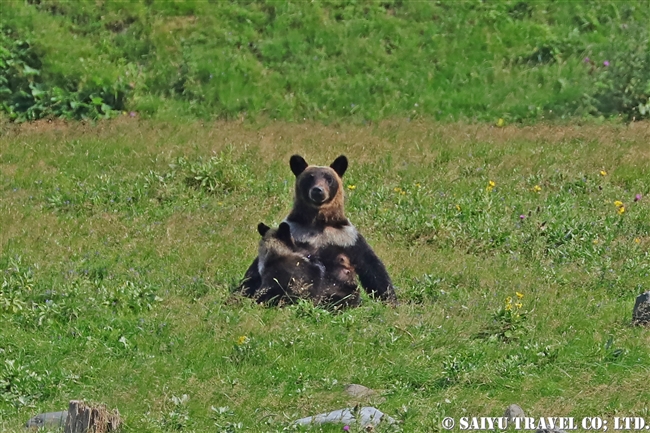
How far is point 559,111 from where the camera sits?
72.3 ft

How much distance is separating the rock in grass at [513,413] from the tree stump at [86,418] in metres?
2.91

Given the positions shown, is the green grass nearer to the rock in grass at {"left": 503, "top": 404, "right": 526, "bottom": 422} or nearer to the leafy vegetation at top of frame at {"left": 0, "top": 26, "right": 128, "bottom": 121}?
the rock in grass at {"left": 503, "top": 404, "right": 526, "bottom": 422}

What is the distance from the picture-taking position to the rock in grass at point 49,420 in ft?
26.8

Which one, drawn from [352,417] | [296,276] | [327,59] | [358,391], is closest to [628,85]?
[327,59]

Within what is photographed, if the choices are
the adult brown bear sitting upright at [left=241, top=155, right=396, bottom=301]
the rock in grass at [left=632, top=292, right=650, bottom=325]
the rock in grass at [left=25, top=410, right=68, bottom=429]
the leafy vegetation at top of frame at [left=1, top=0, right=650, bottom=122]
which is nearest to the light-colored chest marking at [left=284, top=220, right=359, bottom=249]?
the adult brown bear sitting upright at [left=241, top=155, right=396, bottom=301]

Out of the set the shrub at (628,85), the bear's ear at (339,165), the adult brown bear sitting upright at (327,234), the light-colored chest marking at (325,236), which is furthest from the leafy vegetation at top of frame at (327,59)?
the light-colored chest marking at (325,236)

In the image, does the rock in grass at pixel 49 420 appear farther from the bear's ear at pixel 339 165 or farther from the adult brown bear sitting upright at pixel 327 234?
the bear's ear at pixel 339 165

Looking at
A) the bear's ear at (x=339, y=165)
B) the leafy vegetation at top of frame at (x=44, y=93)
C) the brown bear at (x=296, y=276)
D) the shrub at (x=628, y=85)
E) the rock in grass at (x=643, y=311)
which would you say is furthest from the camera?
the leafy vegetation at top of frame at (x=44, y=93)

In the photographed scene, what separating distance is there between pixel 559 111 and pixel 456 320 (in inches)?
478

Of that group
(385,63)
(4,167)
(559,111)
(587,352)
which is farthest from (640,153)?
(4,167)

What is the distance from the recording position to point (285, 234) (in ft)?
39.1

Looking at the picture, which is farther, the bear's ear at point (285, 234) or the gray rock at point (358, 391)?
the bear's ear at point (285, 234)

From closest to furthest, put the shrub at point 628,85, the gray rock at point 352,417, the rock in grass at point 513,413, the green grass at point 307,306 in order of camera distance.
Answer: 1. the gray rock at point 352,417
2. the rock in grass at point 513,413
3. the green grass at point 307,306
4. the shrub at point 628,85

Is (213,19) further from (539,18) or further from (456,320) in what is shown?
(456,320)
